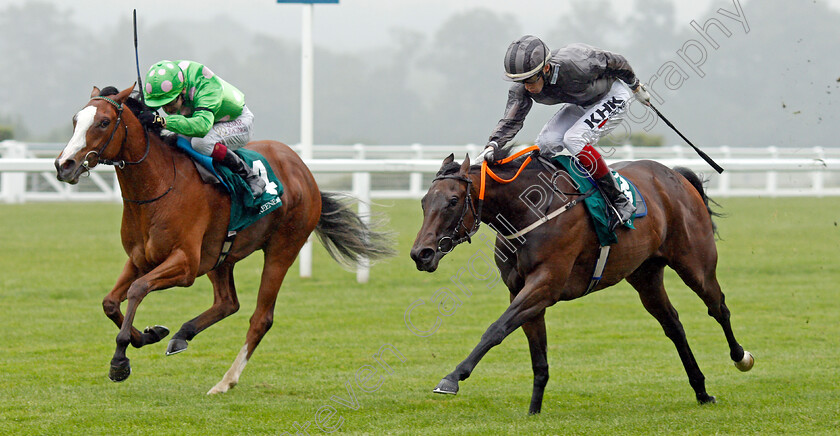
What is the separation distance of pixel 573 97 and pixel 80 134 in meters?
2.57

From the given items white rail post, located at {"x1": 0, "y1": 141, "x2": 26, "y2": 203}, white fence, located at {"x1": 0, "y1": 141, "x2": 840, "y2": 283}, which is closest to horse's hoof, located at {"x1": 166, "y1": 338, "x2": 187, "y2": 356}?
white fence, located at {"x1": 0, "y1": 141, "x2": 840, "y2": 283}

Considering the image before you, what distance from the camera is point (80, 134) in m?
4.71

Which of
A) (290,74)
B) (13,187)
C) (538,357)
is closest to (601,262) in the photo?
(538,357)

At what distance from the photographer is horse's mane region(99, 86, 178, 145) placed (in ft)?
16.7

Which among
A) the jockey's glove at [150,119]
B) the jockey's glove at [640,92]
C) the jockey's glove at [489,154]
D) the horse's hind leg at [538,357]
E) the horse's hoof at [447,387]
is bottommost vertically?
the horse's hind leg at [538,357]

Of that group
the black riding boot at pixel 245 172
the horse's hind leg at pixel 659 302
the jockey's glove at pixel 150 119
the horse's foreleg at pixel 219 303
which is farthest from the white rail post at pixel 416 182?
the jockey's glove at pixel 150 119

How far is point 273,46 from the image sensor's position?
36938 mm

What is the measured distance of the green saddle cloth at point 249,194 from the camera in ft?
18.3

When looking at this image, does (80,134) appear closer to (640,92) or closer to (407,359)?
(407,359)

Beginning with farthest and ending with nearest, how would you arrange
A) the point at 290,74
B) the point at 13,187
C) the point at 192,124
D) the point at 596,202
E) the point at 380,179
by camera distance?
1. the point at 290,74
2. the point at 380,179
3. the point at 13,187
4. the point at 192,124
5. the point at 596,202

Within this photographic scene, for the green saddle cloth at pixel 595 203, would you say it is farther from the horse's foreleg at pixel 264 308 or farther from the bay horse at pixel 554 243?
the horse's foreleg at pixel 264 308

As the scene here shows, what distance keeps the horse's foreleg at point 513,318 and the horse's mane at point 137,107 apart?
7.31 feet

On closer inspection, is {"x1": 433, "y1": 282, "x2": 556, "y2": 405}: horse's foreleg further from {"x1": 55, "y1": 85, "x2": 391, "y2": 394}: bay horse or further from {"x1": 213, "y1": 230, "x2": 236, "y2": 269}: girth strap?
{"x1": 213, "y1": 230, "x2": 236, "y2": 269}: girth strap

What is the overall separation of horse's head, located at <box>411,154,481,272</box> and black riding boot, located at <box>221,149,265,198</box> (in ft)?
5.09
